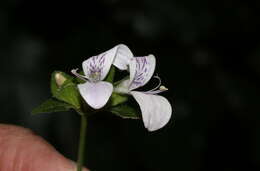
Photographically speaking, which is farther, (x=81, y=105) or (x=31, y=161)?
(x=31, y=161)

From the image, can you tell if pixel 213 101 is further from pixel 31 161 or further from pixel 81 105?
pixel 81 105

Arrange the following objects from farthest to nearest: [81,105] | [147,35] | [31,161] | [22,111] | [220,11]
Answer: [220,11] < [147,35] < [22,111] < [31,161] < [81,105]

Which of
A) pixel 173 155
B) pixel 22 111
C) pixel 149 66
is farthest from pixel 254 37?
pixel 149 66

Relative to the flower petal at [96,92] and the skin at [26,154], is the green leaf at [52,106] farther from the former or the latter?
the skin at [26,154]

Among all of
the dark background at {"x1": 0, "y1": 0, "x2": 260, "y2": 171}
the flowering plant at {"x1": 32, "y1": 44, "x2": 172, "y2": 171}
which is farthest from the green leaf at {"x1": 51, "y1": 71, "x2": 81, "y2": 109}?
the dark background at {"x1": 0, "y1": 0, "x2": 260, "y2": 171}

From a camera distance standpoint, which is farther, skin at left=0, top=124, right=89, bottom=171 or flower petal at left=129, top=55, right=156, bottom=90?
skin at left=0, top=124, right=89, bottom=171

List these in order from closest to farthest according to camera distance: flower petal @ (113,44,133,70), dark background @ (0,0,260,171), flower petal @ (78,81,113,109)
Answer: flower petal @ (78,81,113,109) → flower petal @ (113,44,133,70) → dark background @ (0,0,260,171)

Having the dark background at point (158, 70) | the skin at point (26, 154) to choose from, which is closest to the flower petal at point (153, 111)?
the skin at point (26, 154)

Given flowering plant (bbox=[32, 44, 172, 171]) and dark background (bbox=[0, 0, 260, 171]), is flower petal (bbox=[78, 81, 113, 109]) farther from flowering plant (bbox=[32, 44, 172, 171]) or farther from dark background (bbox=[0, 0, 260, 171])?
dark background (bbox=[0, 0, 260, 171])
